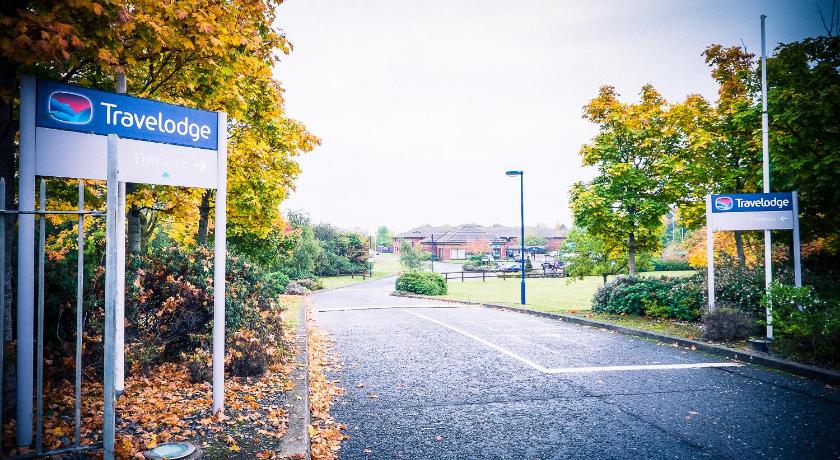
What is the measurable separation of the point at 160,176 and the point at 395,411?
3576mm

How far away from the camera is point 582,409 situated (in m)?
5.56

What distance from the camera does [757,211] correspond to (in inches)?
365

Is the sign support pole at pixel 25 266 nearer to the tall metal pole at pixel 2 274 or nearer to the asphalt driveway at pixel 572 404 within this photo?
the tall metal pole at pixel 2 274

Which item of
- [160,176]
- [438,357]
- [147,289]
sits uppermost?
[160,176]

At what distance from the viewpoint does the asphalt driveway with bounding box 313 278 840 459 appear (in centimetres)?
448

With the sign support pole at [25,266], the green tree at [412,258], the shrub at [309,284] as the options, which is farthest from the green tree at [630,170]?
the green tree at [412,258]

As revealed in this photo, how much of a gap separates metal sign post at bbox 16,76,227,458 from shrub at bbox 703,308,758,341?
8.99 metres

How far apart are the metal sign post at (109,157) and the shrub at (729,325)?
29.5ft

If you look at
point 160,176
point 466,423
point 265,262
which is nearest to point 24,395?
point 160,176

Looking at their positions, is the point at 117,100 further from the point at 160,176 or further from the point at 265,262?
the point at 265,262

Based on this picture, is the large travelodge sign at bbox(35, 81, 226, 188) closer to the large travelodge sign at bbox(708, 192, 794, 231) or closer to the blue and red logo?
the blue and red logo

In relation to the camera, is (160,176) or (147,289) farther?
(147,289)

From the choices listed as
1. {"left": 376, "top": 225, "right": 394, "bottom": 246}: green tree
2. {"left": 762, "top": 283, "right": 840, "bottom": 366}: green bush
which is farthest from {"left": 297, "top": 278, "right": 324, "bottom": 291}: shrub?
{"left": 376, "top": 225, "right": 394, "bottom": 246}: green tree

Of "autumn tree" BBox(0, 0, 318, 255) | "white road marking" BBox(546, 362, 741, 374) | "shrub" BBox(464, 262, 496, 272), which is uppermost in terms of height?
"autumn tree" BBox(0, 0, 318, 255)
